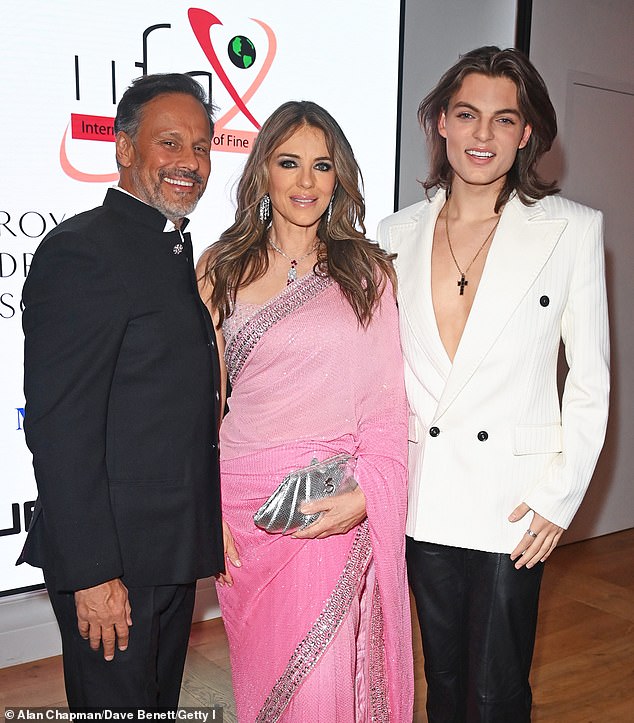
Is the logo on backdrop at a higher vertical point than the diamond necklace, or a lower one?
higher

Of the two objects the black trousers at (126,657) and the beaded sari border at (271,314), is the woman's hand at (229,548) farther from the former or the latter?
the beaded sari border at (271,314)

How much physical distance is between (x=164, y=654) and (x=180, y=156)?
107 cm

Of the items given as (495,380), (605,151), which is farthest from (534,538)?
(605,151)

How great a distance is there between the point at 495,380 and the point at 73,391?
931 mm

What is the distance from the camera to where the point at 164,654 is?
1.86 meters

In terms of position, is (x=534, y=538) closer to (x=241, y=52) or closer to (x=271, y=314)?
(x=271, y=314)

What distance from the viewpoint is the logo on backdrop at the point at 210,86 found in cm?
302

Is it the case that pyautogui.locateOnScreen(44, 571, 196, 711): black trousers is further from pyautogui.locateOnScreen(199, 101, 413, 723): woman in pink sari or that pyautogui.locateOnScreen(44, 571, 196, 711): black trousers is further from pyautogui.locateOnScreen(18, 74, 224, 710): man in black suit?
pyautogui.locateOnScreen(199, 101, 413, 723): woman in pink sari

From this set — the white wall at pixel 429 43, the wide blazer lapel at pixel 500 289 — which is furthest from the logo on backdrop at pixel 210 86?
the wide blazer lapel at pixel 500 289

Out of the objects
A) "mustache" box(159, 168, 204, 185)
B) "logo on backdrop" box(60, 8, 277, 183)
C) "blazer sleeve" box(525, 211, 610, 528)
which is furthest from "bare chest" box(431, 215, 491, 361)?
"logo on backdrop" box(60, 8, 277, 183)

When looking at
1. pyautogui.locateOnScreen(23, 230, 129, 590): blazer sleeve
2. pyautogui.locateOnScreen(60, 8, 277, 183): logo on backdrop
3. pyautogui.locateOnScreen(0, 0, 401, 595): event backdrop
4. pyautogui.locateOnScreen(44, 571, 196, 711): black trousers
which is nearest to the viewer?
pyautogui.locateOnScreen(23, 230, 129, 590): blazer sleeve

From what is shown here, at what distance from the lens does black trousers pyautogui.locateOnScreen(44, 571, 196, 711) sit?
68.5 inches

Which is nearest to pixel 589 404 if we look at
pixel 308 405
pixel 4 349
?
pixel 308 405

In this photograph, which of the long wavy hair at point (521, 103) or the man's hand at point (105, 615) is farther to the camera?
the long wavy hair at point (521, 103)
